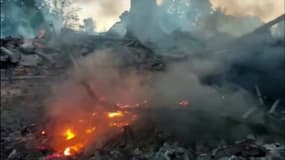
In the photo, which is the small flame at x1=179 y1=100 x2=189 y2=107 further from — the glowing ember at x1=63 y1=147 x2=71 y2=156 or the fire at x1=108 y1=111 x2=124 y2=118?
the glowing ember at x1=63 y1=147 x2=71 y2=156

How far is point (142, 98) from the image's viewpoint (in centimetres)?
1332

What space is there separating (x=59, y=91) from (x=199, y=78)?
5535 mm

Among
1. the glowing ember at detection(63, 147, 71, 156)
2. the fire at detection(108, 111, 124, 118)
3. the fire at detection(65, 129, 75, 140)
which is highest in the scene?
the fire at detection(108, 111, 124, 118)

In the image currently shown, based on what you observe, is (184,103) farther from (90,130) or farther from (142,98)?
(90,130)

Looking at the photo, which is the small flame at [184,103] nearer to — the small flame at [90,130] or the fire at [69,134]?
the small flame at [90,130]

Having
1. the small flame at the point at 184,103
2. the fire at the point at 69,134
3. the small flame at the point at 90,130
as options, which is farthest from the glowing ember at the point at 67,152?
the small flame at the point at 184,103

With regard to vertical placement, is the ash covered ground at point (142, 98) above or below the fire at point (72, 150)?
above

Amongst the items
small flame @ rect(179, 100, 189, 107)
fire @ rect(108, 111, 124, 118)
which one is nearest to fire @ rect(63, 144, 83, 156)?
fire @ rect(108, 111, 124, 118)

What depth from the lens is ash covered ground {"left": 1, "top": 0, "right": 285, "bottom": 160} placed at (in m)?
9.84

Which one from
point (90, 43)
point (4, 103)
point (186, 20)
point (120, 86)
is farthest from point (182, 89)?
point (186, 20)

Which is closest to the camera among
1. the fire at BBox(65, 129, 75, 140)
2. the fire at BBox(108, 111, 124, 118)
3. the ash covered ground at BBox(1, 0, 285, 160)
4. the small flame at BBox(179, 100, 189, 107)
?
the ash covered ground at BBox(1, 0, 285, 160)

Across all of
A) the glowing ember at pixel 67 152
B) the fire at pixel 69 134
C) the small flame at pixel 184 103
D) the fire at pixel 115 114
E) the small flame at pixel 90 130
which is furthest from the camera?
Answer: the small flame at pixel 184 103

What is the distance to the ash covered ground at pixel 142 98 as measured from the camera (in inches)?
387

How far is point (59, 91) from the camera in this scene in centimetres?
1218
